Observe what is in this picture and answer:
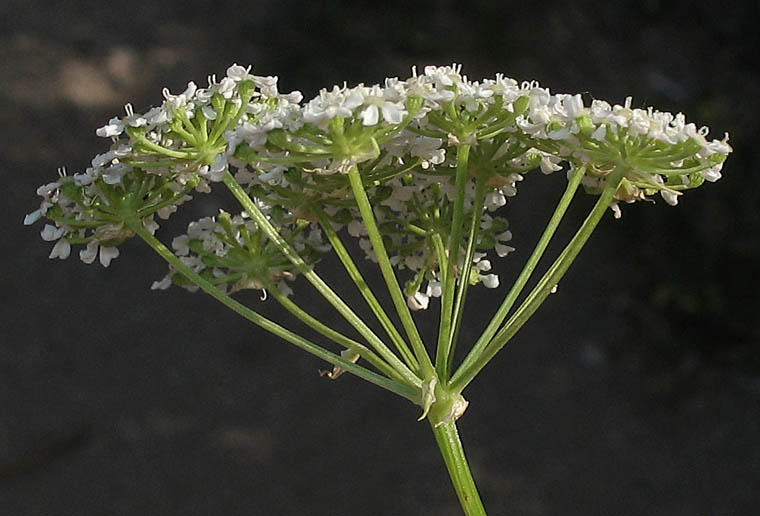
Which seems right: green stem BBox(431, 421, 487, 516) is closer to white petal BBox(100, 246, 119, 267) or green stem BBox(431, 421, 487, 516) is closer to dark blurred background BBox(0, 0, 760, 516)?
white petal BBox(100, 246, 119, 267)

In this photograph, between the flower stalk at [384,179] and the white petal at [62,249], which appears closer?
the flower stalk at [384,179]

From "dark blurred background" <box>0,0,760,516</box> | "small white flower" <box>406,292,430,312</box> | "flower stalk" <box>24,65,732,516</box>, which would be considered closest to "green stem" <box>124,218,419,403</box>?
"flower stalk" <box>24,65,732,516</box>

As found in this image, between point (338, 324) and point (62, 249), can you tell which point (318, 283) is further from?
point (338, 324)

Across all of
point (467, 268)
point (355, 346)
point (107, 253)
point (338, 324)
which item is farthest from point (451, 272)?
point (338, 324)

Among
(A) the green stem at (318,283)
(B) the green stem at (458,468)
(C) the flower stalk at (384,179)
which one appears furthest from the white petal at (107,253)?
(B) the green stem at (458,468)

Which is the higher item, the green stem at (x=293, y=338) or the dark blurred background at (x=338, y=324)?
the dark blurred background at (x=338, y=324)

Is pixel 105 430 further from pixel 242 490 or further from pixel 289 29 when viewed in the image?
pixel 289 29

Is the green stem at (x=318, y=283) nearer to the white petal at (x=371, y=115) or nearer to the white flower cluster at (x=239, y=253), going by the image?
the white flower cluster at (x=239, y=253)
